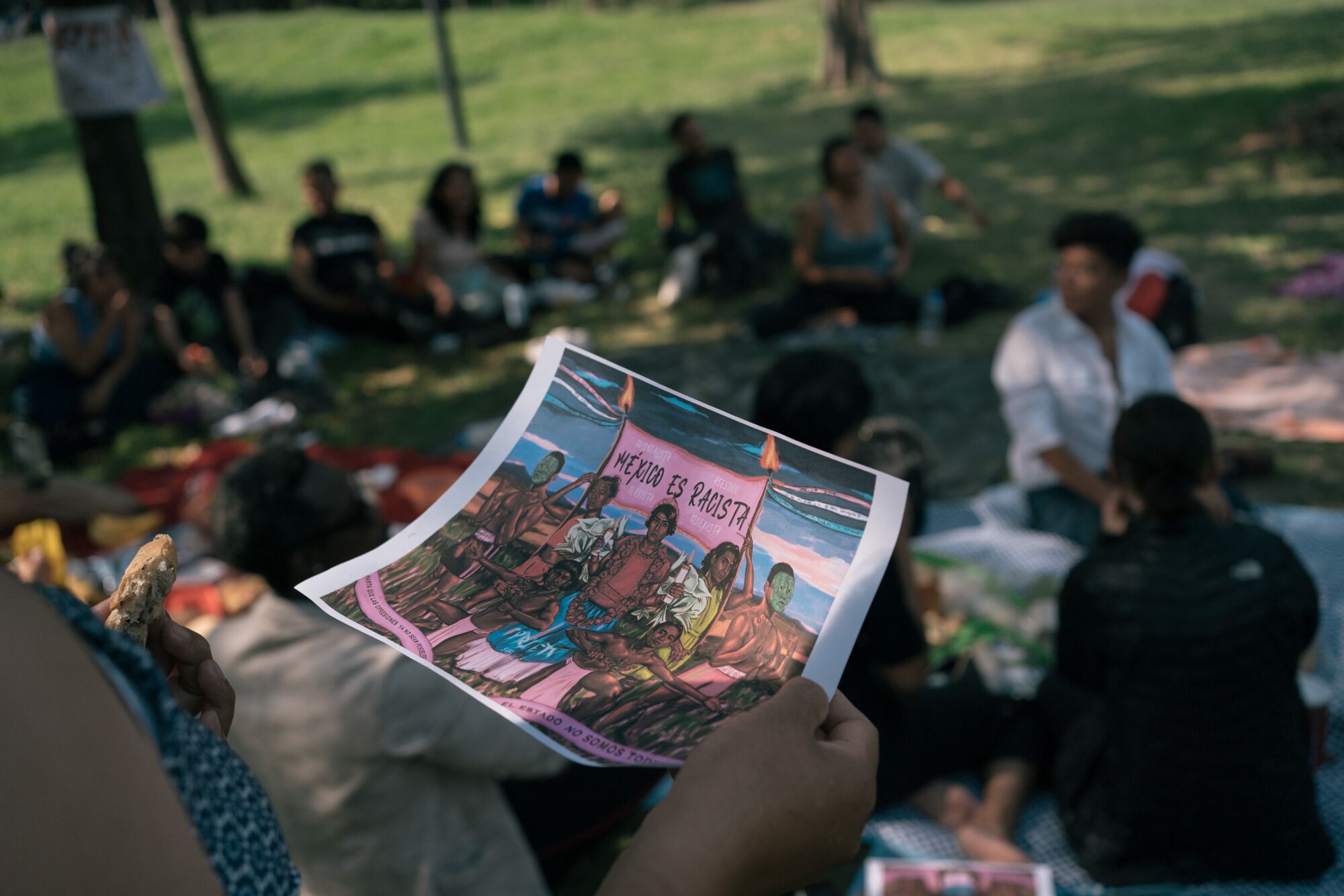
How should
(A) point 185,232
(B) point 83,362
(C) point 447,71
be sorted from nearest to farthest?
(B) point 83,362, (A) point 185,232, (C) point 447,71

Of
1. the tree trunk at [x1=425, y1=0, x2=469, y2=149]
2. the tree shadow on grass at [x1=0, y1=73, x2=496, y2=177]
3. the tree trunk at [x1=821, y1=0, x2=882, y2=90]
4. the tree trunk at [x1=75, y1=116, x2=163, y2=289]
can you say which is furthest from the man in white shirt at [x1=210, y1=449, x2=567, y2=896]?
the tree shadow on grass at [x1=0, y1=73, x2=496, y2=177]

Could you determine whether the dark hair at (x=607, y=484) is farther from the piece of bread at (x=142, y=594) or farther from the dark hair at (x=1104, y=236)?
the dark hair at (x=1104, y=236)

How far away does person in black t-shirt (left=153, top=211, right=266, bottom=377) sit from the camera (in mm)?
5996

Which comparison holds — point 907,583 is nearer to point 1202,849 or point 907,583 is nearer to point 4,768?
point 1202,849

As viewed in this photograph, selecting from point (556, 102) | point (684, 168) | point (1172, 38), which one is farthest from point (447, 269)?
point (1172, 38)

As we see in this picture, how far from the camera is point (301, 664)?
1789 millimetres

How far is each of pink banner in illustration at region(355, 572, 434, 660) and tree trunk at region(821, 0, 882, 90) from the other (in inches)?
582

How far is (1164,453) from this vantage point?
7.50ft

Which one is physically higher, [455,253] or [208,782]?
[208,782]

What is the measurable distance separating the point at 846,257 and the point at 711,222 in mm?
1178

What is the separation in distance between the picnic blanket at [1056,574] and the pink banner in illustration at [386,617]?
1855 millimetres

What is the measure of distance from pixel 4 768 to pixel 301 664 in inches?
49.9

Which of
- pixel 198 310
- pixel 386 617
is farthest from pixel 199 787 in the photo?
pixel 198 310

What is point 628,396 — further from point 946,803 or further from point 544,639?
point 946,803
